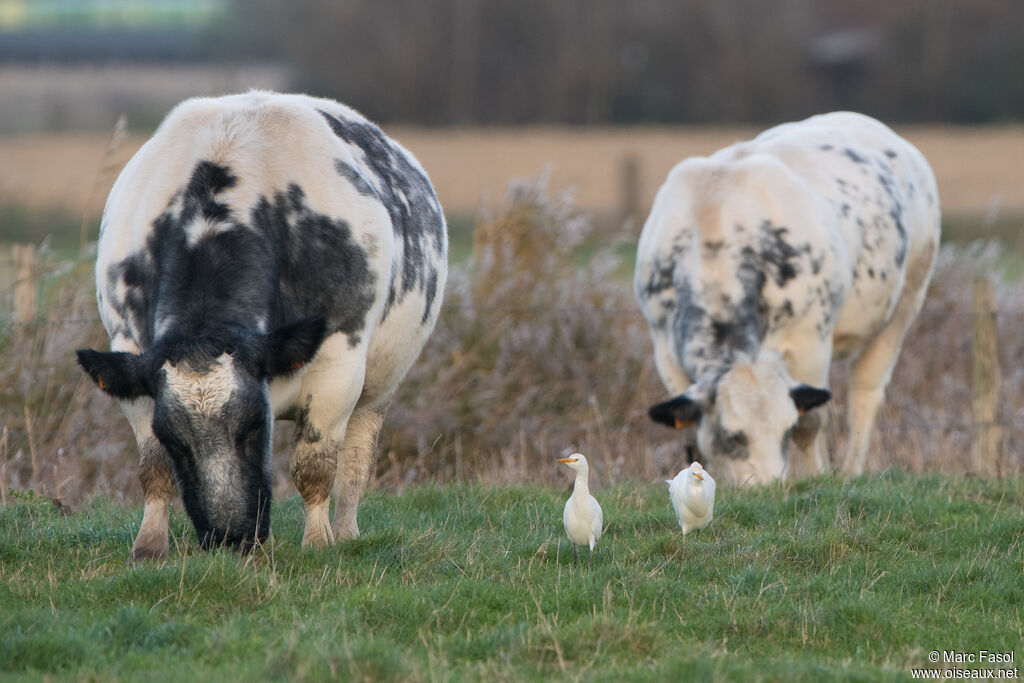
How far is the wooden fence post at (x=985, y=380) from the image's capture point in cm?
1041

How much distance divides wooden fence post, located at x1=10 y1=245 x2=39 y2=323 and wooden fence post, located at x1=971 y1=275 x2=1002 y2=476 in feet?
24.4

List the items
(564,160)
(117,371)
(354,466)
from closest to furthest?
1. (117,371)
2. (354,466)
3. (564,160)

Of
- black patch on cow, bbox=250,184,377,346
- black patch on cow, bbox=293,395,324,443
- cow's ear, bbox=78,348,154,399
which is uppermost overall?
black patch on cow, bbox=250,184,377,346

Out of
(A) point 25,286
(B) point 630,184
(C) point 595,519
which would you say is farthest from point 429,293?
(B) point 630,184

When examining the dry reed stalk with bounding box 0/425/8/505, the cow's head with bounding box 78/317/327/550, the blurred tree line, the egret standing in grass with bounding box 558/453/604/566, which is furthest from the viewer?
the blurred tree line

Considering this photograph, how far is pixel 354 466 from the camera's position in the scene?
662cm

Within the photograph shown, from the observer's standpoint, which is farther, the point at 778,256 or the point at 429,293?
the point at 778,256

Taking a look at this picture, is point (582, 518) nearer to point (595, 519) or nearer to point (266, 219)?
point (595, 519)

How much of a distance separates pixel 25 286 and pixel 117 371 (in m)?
4.84

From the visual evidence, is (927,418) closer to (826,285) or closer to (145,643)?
(826,285)

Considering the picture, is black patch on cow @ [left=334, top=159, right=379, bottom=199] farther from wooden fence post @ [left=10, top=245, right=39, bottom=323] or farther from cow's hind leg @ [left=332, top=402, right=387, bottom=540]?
wooden fence post @ [left=10, top=245, right=39, bottom=323]

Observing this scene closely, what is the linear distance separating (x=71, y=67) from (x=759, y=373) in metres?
26.2

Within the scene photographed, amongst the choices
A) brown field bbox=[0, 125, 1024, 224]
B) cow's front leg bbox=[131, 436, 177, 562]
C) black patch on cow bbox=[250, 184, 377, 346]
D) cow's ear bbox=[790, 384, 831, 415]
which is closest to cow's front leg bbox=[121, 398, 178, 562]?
cow's front leg bbox=[131, 436, 177, 562]

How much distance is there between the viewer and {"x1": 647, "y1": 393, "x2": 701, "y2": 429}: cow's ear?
8.23 meters
